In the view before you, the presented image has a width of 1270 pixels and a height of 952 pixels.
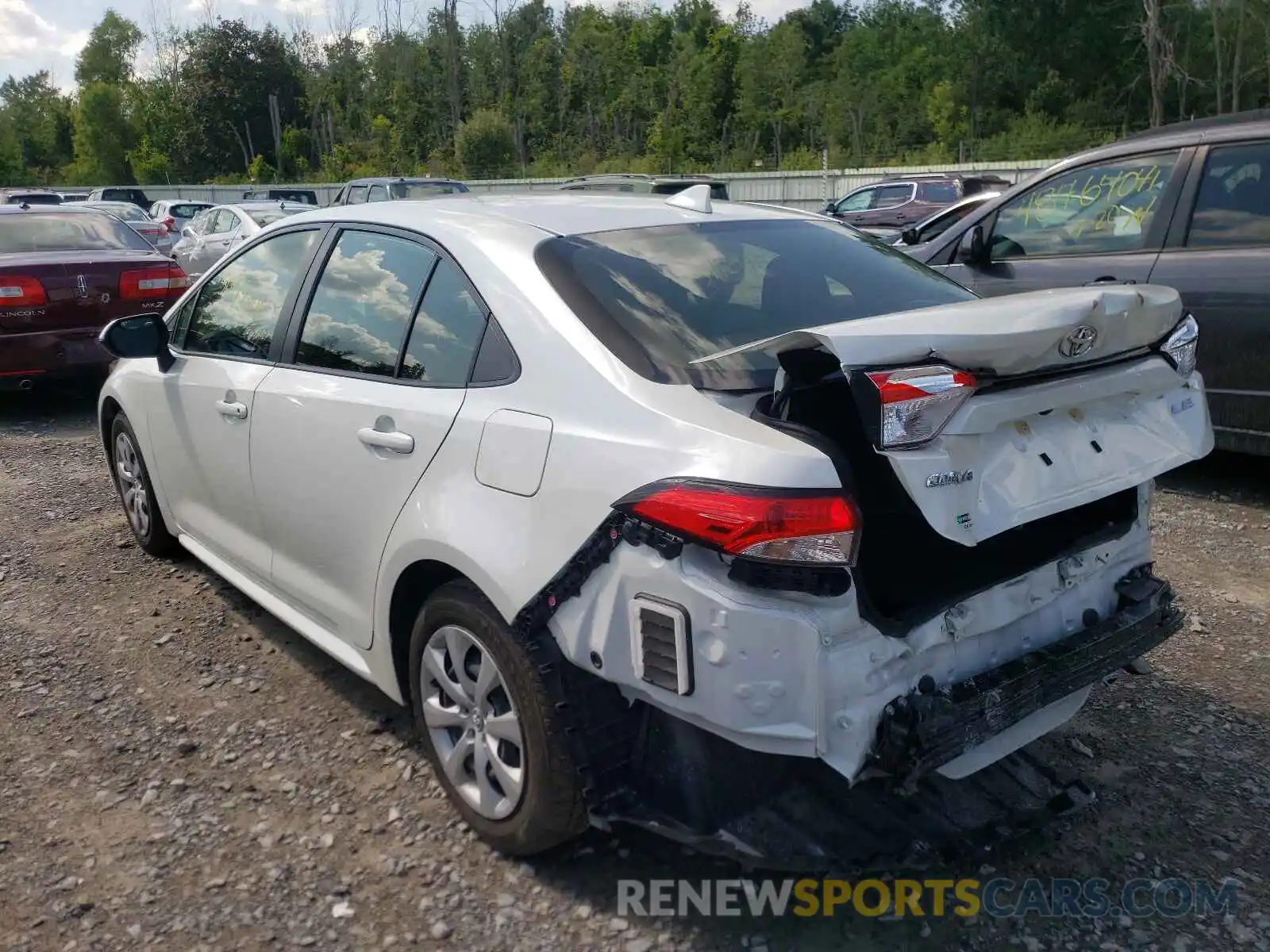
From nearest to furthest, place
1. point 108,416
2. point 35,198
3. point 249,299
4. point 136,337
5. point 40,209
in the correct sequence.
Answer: point 249,299, point 136,337, point 108,416, point 40,209, point 35,198

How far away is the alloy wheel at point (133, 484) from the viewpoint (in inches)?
191

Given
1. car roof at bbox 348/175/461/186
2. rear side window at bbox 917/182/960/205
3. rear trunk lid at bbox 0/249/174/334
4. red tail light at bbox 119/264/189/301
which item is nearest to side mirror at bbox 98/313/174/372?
rear trunk lid at bbox 0/249/174/334

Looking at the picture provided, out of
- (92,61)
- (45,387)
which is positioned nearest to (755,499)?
(45,387)

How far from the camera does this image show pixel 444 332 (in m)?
2.92

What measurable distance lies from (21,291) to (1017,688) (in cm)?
749

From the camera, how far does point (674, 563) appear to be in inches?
85.0

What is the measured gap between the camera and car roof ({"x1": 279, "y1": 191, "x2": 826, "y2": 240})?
3.07 meters

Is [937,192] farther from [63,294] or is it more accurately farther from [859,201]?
[63,294]

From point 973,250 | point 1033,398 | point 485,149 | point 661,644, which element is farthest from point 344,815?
point 485,149

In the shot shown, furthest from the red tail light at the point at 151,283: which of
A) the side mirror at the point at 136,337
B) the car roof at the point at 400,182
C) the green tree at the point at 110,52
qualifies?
the green tree at the point at 110,52

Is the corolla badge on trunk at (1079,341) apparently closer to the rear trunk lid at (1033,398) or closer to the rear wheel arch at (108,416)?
the rear trunk lid at (1033,398)

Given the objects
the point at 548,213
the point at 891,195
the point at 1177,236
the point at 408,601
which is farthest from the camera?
the point at 891,195

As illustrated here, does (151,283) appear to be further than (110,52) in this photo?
No

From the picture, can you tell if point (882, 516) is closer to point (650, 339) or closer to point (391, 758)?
A: point (650, 339)
